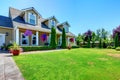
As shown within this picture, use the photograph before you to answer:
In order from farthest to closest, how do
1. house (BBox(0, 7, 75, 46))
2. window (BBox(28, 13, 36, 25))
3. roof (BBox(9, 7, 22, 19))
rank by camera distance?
1. window (BBox(28, 13, 36, 25))
2. roof (BBox(9, 7, 22, 19))
3. house (BBox(0, 7, 75, 46))

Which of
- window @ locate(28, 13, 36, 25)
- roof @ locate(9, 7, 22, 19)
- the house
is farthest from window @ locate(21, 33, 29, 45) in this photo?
roof @ locate(9, 7, 22, 19)

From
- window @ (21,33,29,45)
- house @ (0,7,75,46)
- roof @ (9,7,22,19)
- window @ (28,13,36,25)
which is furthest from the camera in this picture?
window @ (28,13,36,25)

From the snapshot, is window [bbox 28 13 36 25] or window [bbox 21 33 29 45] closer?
window [bbox 21 33 29 45]

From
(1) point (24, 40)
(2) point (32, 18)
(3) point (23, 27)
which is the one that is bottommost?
(1) point (24, 40)

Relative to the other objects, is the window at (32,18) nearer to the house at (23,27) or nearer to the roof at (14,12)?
the house at (23,27)

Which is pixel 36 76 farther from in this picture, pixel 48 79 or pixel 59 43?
pixel 59 43

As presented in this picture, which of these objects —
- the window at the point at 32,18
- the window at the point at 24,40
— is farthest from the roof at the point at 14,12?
the window at the point at 24,40

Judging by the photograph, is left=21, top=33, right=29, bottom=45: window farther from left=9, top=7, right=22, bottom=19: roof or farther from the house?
left=9, top=7, right=22, bottom=19: roof

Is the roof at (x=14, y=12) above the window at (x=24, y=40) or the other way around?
above

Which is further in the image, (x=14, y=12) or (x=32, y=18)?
(x=32, y=18)

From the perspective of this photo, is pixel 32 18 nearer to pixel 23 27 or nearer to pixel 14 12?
pixel 14 12

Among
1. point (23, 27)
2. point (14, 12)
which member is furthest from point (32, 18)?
point (23, 27)

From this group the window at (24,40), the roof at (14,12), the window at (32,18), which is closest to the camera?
the window at (24,40)

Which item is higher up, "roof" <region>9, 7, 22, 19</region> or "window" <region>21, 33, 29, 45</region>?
"roof" <region>9, 7, 22, 19</region>
